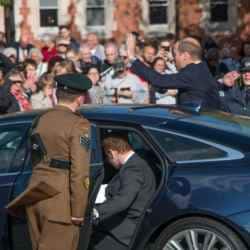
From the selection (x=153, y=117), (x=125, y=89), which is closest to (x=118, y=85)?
(x=125, y=89)

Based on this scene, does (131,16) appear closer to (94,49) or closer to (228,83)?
(94,49)

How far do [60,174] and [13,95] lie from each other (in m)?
5.37

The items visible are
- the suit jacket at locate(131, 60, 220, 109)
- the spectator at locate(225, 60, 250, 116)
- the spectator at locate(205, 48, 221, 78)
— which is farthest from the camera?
the spectator at locate(205, 48, 221, 78)

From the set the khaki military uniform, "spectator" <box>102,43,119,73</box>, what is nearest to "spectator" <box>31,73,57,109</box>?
"spectator" <box>102,43,119,73</box>

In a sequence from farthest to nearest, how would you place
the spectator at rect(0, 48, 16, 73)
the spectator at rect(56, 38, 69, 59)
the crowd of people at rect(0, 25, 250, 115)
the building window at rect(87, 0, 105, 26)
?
1. the building window at rect(87, 0, 105, 26)
2. the spectator at rect(56, 38, 69, 59)
3. the spectator at rect(0, 48, 16, 73)
4. the crowd of people at rect(0, 25, 250, 115)

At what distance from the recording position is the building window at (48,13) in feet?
78.0

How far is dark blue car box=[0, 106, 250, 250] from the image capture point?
631cm

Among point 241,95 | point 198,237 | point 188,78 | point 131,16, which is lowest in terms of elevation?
point 198,237

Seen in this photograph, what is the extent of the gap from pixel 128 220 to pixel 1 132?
1208mm

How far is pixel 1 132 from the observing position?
22.9ft

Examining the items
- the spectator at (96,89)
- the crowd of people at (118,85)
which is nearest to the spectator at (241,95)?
the crowd of people at (118,85)

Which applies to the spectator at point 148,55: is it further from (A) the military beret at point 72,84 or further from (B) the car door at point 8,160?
(A) the military beret at point 72,84

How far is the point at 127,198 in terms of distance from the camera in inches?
250

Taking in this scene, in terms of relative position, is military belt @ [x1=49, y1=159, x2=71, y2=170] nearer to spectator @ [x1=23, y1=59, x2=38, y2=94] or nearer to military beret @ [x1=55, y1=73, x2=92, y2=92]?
military beret @ [x1=55, y1=73, x2=92, y2=92]
